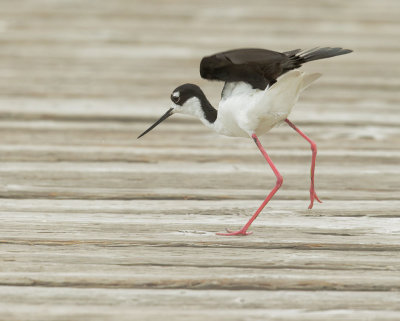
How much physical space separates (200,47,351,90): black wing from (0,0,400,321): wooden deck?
0.50 m

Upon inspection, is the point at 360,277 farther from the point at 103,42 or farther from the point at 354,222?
the point at 103,42

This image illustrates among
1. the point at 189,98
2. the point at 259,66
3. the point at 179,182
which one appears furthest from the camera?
the point at 179,182

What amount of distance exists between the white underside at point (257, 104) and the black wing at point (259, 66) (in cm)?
4

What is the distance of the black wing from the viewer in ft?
10.5

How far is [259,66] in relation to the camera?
3299 mm

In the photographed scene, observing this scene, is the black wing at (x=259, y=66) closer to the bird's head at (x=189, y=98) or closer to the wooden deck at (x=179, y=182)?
the bird's head at (x=189, y=98)

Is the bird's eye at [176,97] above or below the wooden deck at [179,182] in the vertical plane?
above

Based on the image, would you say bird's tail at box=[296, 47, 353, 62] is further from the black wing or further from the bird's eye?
the bird's eye

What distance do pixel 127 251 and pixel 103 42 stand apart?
4.05 m

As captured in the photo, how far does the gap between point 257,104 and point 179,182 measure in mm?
692

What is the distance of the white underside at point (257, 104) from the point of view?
3291 millimetres

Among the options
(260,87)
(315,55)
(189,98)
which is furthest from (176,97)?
(315,55)

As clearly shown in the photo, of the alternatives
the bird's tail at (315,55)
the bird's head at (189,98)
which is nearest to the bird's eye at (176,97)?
the bird's head at (189,98)

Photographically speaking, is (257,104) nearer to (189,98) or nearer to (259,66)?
(259,66)
